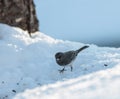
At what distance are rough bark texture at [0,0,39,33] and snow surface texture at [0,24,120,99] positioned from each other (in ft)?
1.14

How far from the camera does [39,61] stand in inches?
339

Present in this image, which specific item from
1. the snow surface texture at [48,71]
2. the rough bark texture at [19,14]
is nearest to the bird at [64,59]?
the snow surface texture at [48,71]

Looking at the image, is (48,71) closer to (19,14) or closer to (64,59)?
(64,59)

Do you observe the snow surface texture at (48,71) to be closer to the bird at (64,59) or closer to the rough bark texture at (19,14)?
the bird at (64,59)

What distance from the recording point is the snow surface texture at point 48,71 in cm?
673

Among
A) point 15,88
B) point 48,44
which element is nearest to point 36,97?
point 15,88

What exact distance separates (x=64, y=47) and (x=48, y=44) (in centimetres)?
30

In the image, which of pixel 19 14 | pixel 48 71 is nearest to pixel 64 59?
pixel 48 71

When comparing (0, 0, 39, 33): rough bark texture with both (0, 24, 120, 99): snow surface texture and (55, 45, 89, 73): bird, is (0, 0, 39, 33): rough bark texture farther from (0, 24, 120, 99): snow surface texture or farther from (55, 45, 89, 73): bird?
(55, 45, 89, 73): bird

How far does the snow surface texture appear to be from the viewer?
6.73m

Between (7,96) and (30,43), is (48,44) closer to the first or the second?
(30,43)

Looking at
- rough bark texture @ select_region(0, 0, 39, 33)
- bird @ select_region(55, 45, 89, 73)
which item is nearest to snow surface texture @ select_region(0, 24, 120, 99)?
bird @ select_region(55, 45, 89, 73)

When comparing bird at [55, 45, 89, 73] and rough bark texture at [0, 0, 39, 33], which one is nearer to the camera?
bird at [55, 45, 89, 73]

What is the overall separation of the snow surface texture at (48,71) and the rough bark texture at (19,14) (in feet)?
1.14
